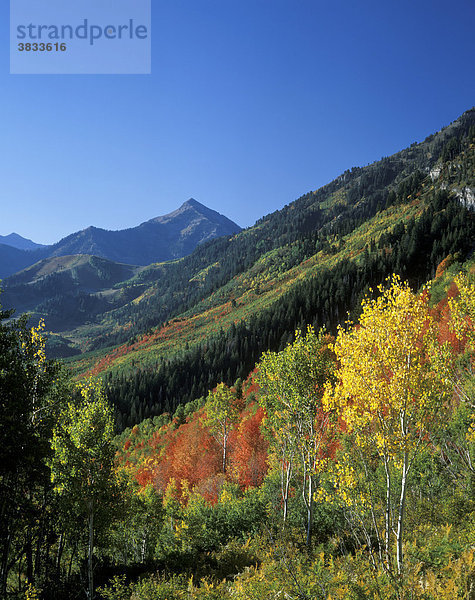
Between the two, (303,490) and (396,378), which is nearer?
(396,378)

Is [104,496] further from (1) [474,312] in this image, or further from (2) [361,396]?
(1) [474,312]

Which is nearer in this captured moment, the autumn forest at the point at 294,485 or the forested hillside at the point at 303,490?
the forested hillside at the point at 303,490

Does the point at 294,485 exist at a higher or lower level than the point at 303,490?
lower

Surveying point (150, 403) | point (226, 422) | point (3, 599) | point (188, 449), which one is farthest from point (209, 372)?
point (3, 599)

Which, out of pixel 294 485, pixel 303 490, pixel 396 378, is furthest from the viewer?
pixel 294 485

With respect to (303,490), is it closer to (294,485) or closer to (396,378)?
(294,485)

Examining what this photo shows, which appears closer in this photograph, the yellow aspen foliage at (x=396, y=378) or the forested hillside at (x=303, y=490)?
the forested hillside at (x=303, y=490)

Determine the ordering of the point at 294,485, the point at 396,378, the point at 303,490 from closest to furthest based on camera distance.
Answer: the point at 396,378 → the point at 303,490 → the point at 294,485

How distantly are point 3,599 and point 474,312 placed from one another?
97.9 ft

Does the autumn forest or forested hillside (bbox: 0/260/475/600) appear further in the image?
the autumn forest

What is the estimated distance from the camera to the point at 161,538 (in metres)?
26.8

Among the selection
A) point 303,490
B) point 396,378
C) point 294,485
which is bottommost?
point 294,485

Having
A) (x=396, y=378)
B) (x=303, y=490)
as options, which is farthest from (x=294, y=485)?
(x=396, y=378)

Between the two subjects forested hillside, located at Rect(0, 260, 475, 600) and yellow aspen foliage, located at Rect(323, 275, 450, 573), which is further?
yellow aspen foliage, located at Rect(323, 275, 450, 573)
